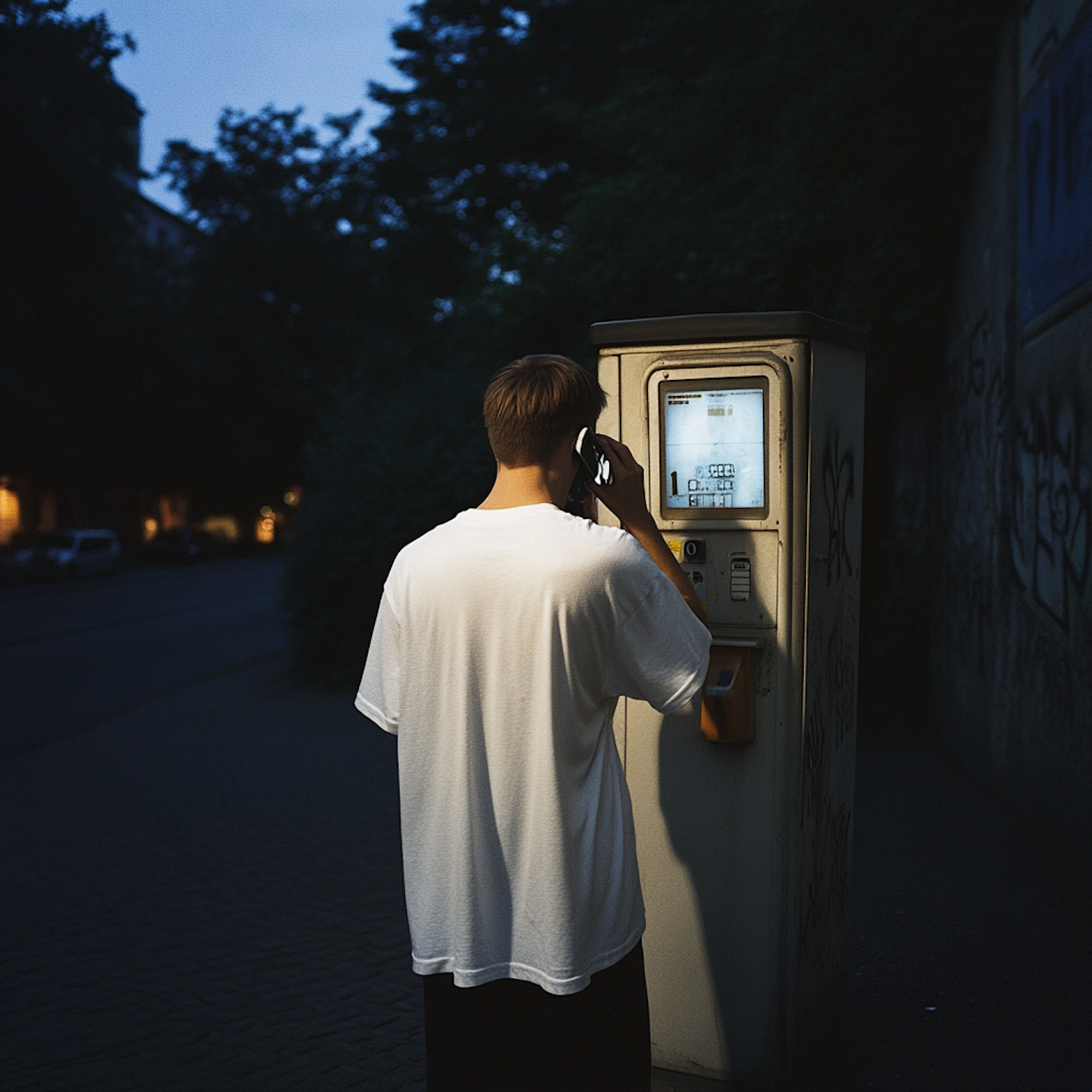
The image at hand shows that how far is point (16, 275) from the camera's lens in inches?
1163

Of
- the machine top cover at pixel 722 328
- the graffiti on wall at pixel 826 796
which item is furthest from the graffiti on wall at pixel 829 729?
the machine top cover at pixel 722 328

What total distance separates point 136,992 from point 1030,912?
3.38 meters

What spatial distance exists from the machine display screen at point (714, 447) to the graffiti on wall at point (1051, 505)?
2.39 m

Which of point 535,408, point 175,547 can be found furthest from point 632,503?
point 175,547

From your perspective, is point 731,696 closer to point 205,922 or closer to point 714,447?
point 714,447

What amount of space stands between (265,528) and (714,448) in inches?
2204

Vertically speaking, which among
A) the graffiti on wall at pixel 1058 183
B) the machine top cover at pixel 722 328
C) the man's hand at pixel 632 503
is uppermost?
the graffiti on wall at pixel 1058 183

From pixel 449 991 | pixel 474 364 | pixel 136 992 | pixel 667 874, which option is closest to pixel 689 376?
pixel 667 874

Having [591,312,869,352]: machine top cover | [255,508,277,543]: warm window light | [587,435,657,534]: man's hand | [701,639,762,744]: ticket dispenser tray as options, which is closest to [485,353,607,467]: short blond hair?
[587,435,657,534]: man's hand

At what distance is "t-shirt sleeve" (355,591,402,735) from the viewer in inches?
89.8

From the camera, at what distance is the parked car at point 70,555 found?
98.1ft

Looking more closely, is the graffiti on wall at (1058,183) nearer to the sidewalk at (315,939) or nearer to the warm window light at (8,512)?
the sidewalk at (315,939)

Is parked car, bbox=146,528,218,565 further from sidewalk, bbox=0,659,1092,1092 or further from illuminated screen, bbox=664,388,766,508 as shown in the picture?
illuminated screen, bbox=664,388,766,508

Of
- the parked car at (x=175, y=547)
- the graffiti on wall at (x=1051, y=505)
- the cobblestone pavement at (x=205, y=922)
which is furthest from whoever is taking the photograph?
the parked car at (x=175, y=547)
